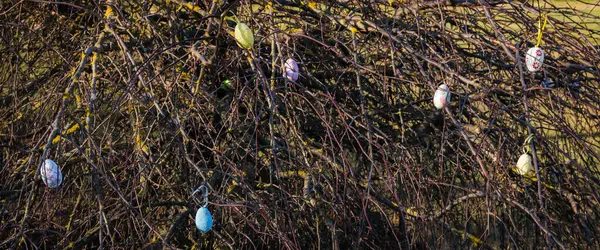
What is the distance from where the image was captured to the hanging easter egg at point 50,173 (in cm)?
188

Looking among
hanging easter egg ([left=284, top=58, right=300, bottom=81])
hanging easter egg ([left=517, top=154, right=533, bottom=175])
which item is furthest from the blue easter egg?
hanging easter egg ([left=517, top=154, right=533, bottom=175])

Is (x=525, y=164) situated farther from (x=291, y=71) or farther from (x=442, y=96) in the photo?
(x=291, y=71)

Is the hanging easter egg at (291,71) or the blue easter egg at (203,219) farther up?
the hanging easter egg at (291,71)

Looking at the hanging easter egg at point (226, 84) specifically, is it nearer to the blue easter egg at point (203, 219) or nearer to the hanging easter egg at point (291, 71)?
the hanging easter egg at point (291, 71)

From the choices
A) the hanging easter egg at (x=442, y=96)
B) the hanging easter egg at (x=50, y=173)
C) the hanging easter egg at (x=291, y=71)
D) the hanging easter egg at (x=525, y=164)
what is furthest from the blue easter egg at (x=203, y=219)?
the hanging easter egg at (x=525, y=164)

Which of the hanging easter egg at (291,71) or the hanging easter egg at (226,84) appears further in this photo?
the hanging easter egg at (226,84)

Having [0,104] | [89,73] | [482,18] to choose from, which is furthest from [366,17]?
[0,104]

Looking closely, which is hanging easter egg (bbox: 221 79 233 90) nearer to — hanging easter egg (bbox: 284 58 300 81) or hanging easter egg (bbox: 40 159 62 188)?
hanging easter egg (bbox: 284 58 300 81)

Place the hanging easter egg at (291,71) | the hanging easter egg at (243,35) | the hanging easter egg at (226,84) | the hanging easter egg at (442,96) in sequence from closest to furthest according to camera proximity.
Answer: the hanging easter egg at (243,35) → the hanging easter egg at (442,96) → the hanging easter egg at (291,71) → the hanging easter egg at (226,84)

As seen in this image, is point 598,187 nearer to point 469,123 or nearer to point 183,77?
point 469,123

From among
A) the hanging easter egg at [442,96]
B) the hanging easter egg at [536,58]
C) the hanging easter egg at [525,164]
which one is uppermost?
the hanging easter egg at [536,58]

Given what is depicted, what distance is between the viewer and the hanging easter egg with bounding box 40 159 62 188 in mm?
1881

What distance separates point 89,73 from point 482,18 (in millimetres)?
1671

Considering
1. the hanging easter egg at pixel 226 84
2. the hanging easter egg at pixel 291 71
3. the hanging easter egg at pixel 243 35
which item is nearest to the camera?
the hanging easter egg at pixel 243 35
